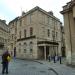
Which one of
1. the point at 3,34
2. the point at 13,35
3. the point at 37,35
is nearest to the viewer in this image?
the point at 37,35


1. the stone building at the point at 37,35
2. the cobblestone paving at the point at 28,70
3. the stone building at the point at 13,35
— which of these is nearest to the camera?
the cobblestone paving at the point at 28,70

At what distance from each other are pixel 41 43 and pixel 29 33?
4.97m

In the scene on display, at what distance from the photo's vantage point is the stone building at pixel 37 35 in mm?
35250

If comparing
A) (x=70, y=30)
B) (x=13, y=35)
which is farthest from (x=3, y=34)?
(x=70, y=30)

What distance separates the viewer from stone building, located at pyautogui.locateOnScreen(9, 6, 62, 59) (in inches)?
1388

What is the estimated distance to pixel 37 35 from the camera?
35.2m

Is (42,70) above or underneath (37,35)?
underneath

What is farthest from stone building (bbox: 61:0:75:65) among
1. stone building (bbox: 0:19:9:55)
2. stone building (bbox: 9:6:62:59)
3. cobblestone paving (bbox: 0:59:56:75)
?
stone building (bbox: 0:19:9:55)

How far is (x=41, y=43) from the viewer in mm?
34094

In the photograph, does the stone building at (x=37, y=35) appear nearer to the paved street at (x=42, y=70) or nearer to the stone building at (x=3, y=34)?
the paved street at (x=42, y=70)

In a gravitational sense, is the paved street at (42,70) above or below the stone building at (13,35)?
below

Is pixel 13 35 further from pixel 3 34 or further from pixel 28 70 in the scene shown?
pixel 28 70

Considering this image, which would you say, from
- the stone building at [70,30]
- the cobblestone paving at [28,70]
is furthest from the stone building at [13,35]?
the stone building at [70,30]

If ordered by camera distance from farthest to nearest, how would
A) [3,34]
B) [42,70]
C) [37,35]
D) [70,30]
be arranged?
[3,34] < [37,35] < [70,30] < [42,70]
